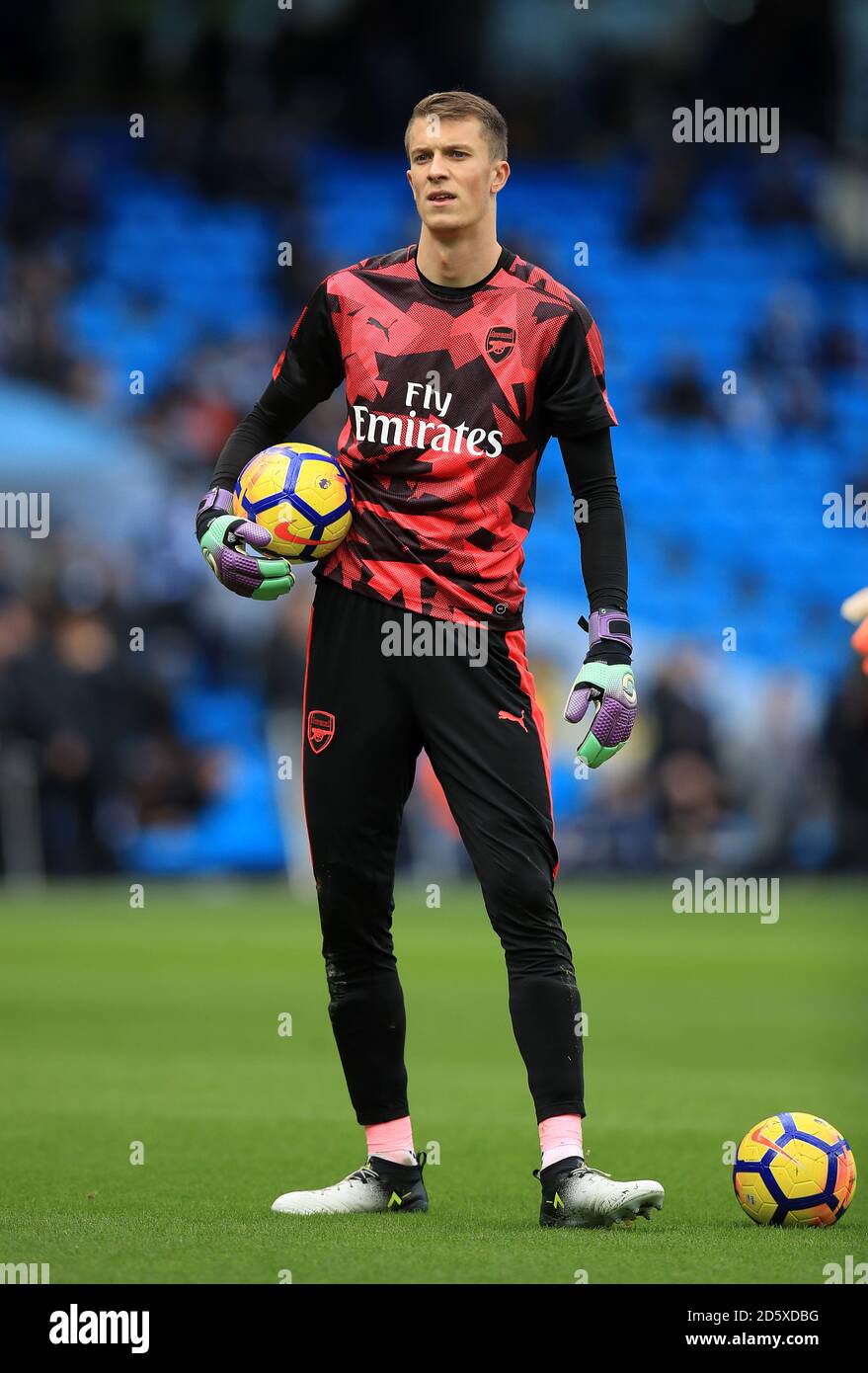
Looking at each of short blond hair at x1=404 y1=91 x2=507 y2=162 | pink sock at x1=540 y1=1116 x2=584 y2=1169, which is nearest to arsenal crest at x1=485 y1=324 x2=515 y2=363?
short blond hair at x1=404 y1=91 x2=507 y2=162

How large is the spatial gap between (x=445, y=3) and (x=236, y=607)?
12.1m

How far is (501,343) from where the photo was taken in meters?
6.13

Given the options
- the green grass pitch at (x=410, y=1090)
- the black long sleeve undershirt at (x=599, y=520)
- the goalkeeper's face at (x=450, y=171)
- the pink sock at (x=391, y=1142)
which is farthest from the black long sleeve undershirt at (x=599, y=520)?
the green grass pitch at (x=410, y=1090)

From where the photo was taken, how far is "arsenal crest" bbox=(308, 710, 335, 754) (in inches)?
245

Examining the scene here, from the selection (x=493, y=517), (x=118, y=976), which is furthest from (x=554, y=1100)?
(x=118, y=976)

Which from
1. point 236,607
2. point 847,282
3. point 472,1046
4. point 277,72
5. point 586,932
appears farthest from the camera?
point 277,72

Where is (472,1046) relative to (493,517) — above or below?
below

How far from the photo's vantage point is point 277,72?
3064 centimetres

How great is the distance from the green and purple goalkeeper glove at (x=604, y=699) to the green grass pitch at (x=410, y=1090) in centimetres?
130

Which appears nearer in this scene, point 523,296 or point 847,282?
point 523,296

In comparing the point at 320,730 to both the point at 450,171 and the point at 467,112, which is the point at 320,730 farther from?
the point at 467,112
